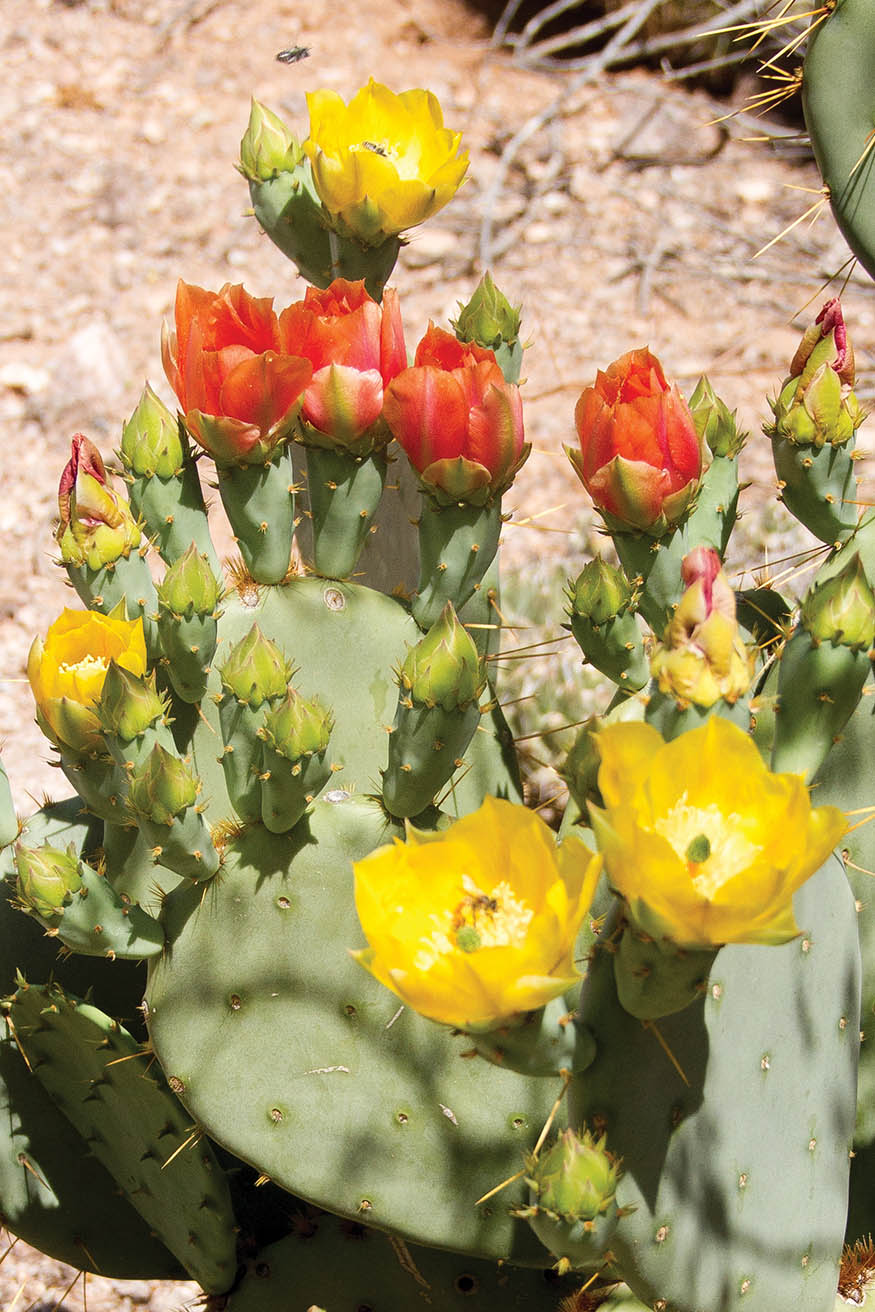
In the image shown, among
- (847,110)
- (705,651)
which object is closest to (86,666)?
(705,651)

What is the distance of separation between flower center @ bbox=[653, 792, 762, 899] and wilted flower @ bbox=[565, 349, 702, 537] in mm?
398

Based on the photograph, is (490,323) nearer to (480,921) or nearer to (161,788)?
(161,788)

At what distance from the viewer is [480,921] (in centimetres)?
88

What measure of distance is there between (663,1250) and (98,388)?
9.62 ft

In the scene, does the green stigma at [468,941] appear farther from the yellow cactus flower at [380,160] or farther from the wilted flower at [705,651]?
the yellow cactus flower at [380,160]

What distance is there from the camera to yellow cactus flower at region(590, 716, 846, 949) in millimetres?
797

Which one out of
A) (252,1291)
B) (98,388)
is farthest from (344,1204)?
(98,388)

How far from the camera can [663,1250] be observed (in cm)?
A: 103

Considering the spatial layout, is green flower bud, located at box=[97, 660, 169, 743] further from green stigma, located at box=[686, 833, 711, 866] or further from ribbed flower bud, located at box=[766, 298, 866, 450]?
ribbed flower bud, located at box=[766, 298, 866, 450]

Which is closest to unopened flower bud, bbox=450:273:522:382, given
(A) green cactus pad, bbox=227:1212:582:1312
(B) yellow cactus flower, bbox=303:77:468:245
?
(B) yellow cactus flower, bbox=303:77:468:245

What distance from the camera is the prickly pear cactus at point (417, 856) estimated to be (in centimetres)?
88

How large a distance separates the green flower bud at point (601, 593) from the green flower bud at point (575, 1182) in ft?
1.63

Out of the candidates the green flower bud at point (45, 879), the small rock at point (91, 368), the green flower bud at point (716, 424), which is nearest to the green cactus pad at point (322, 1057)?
the green flower bud at point (45, 879)

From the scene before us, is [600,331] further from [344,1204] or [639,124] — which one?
[344,1204]
